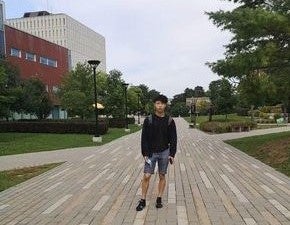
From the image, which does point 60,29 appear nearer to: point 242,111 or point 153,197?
point 242,111

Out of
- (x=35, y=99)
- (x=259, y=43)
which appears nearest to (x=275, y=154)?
(x=259, y=43)

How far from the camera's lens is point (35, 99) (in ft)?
156

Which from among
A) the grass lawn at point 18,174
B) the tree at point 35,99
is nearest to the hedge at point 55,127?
the tree at point 35,99

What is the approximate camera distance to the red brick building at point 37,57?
6400cm

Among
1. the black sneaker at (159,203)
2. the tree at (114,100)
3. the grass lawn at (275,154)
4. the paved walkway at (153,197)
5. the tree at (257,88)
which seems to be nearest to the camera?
the paved walkway at (153,197)

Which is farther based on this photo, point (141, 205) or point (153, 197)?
point (153, 197)

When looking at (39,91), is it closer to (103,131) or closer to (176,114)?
(103,131)

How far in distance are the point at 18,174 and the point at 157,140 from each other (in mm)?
7110

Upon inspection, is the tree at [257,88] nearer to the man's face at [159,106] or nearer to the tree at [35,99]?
the man's face at [159,106]

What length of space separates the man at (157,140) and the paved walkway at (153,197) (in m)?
0.62

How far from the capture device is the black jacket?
28.5 ft

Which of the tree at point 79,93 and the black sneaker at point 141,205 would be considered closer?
the black sneaker at point 141,205

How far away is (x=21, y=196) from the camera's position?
10.5 metres

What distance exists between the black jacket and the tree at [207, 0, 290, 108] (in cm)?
1068
